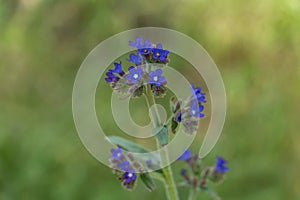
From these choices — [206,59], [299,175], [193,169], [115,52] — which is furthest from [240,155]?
[193,169]

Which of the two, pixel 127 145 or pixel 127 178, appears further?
pixel 127 145

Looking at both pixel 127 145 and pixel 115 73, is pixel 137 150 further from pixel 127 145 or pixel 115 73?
pixel 115 73

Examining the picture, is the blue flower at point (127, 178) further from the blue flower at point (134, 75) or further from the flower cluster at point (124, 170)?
the blue flower at point (134, 75)

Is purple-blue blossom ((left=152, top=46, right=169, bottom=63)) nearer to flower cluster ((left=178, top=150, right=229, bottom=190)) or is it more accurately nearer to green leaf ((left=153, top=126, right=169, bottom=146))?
green leaf ((left=153, top=126, right=169, bottom=146))

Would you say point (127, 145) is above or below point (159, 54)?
below

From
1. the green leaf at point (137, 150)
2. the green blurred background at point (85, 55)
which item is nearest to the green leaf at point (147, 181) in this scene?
the green leaf at point (137, 150)

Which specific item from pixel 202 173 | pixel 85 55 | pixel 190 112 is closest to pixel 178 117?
pixel 190 112
